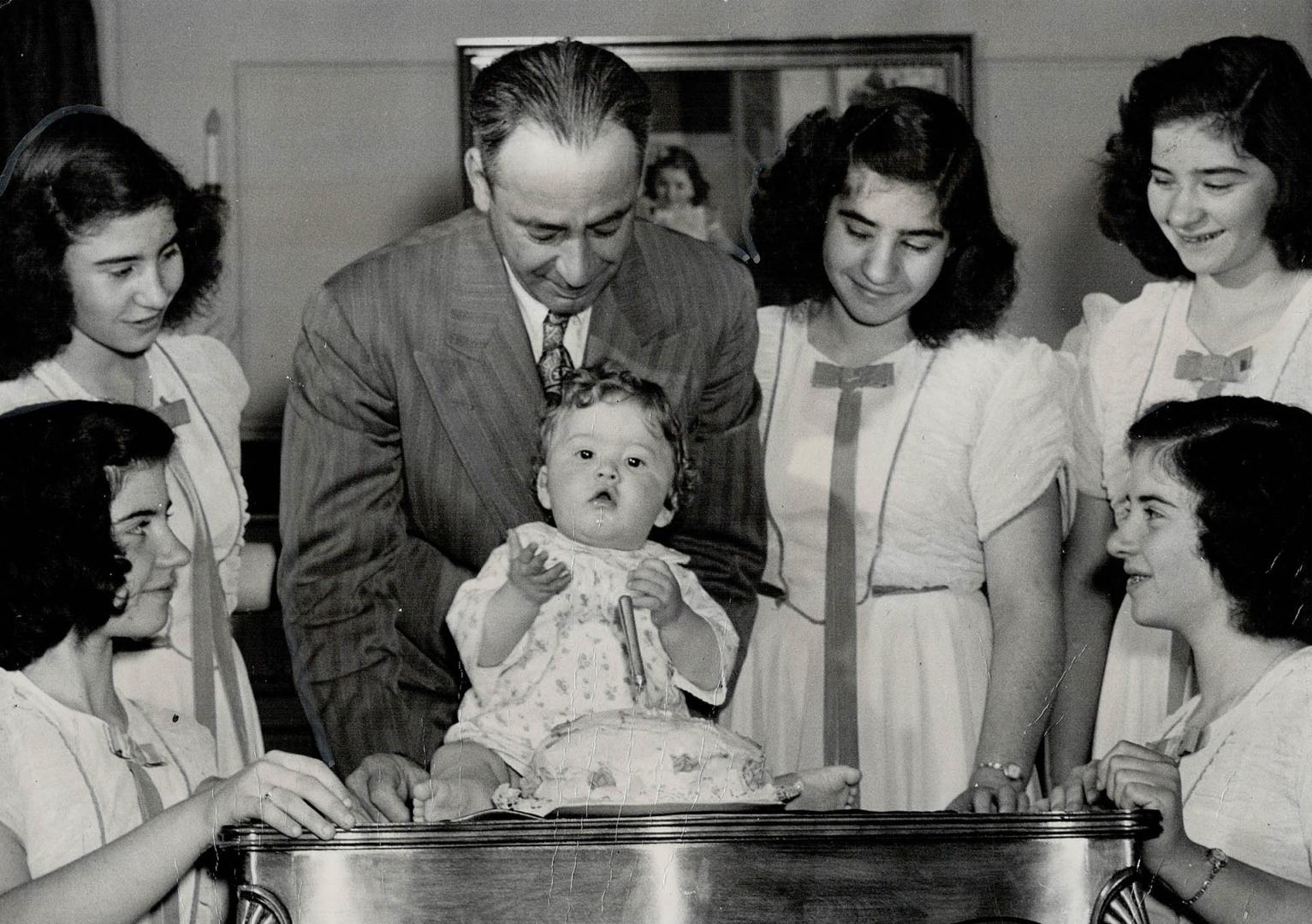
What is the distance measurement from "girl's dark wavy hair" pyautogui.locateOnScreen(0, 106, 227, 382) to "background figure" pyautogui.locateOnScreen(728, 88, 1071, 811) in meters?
0.99

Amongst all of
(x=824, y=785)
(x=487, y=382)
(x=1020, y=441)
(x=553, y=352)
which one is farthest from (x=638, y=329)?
(x=824, y=785)

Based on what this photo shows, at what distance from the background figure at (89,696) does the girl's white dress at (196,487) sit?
17cm

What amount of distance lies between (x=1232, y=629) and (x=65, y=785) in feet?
5.54

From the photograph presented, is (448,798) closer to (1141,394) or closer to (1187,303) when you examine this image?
(1141,394)

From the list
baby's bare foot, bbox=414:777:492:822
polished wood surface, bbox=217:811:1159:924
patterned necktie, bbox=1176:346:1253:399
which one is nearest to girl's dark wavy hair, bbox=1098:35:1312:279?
patterned necktie, bbox=1176:346:1253:399

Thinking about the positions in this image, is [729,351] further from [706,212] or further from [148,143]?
[148,143]

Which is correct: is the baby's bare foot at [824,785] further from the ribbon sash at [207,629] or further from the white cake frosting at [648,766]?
the ribbon sash at [207,629]

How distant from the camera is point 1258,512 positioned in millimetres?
2748

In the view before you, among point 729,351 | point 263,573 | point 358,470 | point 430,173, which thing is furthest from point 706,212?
point 263,573

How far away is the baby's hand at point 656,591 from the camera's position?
2807 millimetres

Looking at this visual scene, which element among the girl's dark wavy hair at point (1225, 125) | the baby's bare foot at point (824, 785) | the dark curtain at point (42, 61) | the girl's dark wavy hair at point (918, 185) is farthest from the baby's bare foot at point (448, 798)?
the girl's dark wavy hair at point (1225, 125)

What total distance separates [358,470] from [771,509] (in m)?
0.71

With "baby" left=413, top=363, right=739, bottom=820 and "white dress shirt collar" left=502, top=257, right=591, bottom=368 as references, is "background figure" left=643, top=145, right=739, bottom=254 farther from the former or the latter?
"baby" left=413, top=363, right=739, bottom=820

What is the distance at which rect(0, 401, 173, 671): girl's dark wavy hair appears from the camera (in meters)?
2.63
